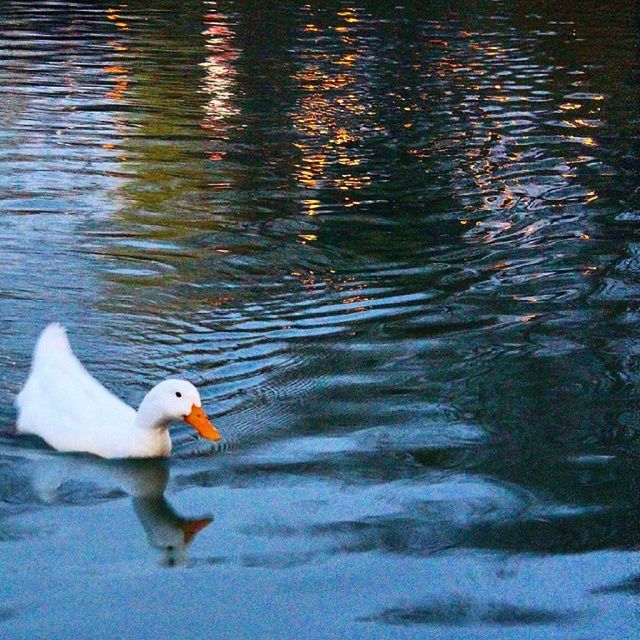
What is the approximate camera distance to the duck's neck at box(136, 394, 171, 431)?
721 cm

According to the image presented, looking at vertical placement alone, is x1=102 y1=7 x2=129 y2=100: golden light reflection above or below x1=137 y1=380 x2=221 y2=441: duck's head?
below

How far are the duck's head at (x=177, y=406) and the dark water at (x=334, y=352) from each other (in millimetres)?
300

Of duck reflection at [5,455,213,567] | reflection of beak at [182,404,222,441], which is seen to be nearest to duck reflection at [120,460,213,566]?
duck reflection at [5,455,213,567]

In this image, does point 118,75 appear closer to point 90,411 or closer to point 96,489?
point 90,411

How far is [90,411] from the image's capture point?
7598 millimetres

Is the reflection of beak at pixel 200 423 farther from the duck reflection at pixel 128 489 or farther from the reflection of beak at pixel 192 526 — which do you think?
the reflection of beak at pixel 192 526

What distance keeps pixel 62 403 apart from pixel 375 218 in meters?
5.63

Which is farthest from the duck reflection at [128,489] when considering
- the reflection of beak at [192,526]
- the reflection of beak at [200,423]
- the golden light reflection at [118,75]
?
the golden light reflection at [118,75]

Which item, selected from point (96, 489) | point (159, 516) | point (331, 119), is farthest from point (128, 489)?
point (331, 119)

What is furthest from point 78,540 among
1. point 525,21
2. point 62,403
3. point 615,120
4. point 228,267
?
point 525,21

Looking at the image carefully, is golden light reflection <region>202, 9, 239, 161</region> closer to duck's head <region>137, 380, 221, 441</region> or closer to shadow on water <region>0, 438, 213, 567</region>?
shadow on water <region>0, 438, 213, 567</region>

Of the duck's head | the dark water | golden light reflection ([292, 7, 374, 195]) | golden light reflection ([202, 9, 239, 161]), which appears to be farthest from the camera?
golden light reflection ([202, 9, 239, 161])

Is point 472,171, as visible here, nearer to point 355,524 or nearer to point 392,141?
point 392,141

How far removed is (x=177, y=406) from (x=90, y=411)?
67cm
